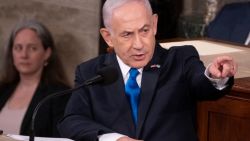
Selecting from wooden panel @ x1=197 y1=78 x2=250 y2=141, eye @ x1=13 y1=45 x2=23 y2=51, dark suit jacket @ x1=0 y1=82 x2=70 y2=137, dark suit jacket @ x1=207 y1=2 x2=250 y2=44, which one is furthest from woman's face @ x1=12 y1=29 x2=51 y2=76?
wooden panel @ x1=197 y1=78 x2=250 y2=141

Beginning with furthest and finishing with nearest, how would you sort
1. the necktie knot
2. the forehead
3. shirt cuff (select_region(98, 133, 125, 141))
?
the necktie knot
the forehead
shirt cuff (select_region(98, 133, 125, 141))

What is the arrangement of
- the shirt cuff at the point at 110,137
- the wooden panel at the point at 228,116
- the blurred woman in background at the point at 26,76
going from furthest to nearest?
the blurred woman in background at the point at 26,76 < the wooden panel at the point at 228,116 < the shirt cuff at the point at 110,137

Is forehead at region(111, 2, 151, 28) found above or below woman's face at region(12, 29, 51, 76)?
above

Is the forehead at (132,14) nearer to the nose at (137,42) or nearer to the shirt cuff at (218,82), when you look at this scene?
the nose at (137,42)

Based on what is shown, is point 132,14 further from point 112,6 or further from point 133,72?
point 133,72

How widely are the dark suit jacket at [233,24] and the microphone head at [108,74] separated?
73.5 inches

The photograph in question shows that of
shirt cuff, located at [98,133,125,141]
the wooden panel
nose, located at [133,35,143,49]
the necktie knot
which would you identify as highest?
nose, located at [133,35,143,49]

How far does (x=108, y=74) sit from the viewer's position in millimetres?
2459

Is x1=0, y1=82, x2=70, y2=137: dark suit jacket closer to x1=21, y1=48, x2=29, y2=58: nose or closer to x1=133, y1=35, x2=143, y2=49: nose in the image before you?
x1=21, y1=48, x2=29, y2=58: nose

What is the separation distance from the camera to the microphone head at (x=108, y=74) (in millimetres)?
2449

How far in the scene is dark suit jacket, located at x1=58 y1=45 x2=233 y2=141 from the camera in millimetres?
2605

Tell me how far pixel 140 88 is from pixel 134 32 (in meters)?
0.21

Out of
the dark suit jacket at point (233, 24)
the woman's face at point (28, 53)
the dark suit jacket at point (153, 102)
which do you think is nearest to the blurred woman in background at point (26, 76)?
the woman's face at point (28, 53)

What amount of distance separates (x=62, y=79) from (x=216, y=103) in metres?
1.53
